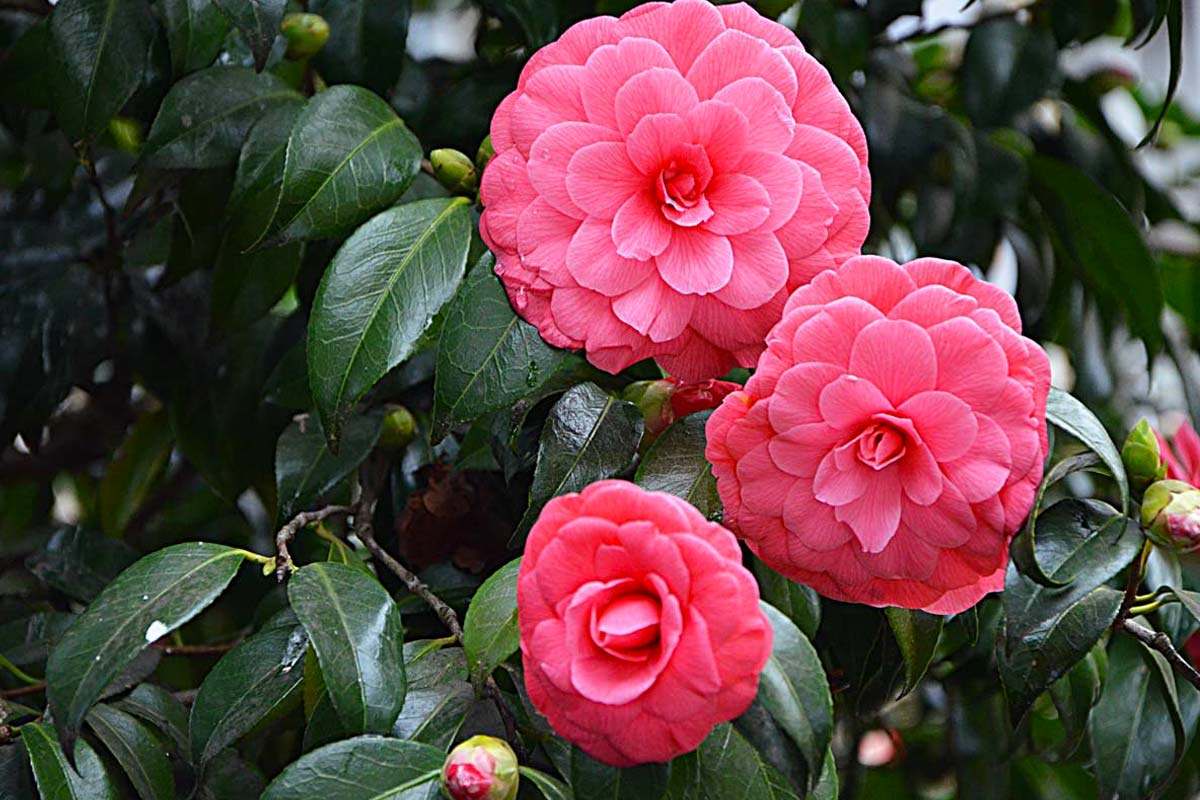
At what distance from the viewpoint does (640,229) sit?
20.3 inches

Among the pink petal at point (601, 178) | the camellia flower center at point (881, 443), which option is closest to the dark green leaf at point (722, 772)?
the camellia flower center at point (881, 443)

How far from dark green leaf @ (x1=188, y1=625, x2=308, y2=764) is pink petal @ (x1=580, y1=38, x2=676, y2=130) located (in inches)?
10.3

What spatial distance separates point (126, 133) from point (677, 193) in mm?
556

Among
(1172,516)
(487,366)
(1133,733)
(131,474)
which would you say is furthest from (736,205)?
(131,474)

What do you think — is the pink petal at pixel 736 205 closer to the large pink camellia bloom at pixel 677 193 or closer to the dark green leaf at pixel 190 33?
the large pink camellia bloom at pixel 677 193

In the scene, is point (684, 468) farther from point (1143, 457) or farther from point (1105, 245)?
point (1105, 245)

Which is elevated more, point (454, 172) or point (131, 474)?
point (454, 172)

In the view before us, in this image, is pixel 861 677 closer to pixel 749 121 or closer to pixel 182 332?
pixel 749 121

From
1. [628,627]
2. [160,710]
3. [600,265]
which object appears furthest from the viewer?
[160,710]

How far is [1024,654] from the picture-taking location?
0.53 meters

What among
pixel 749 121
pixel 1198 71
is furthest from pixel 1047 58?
pixel 1198 71

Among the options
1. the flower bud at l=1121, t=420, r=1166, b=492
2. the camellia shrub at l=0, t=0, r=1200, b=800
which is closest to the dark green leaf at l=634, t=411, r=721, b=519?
the camellia shrub at l=0, t=0, r=1200, b=800

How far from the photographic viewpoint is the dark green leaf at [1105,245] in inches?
36.4

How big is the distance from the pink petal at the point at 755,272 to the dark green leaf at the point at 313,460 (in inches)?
9.1
